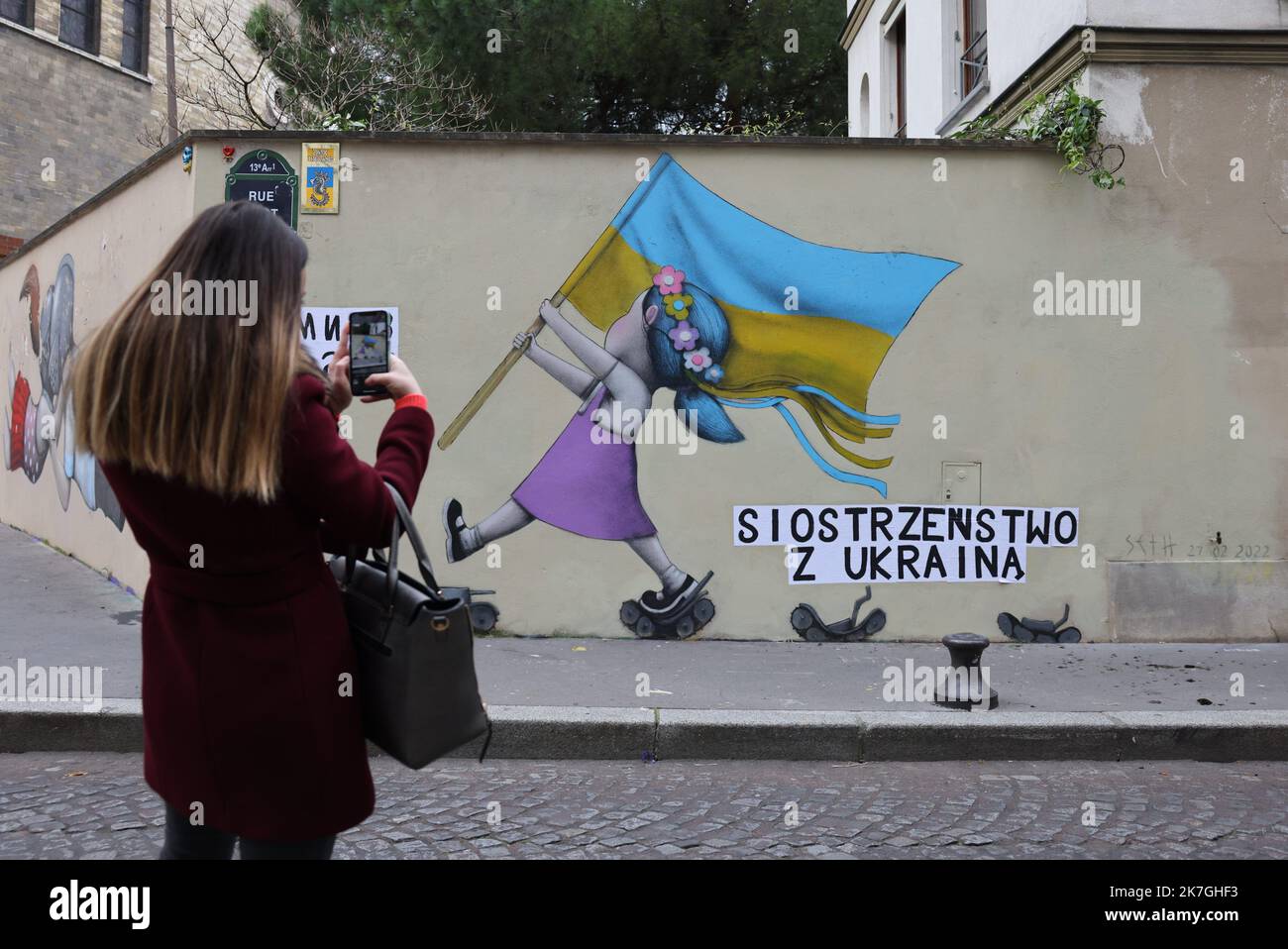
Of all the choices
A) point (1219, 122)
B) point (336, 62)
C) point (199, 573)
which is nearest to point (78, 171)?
point (336, 62)

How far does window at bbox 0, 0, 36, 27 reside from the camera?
65.8 feet

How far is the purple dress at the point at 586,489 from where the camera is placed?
6.92 metres

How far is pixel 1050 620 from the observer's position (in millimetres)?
6977

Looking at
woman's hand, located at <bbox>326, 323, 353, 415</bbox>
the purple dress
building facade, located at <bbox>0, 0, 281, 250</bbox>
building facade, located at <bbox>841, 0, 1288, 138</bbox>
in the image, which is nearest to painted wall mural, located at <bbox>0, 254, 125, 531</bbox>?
the purple dress

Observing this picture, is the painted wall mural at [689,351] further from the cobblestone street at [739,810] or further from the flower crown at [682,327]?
the cobblestone street at [739,810]

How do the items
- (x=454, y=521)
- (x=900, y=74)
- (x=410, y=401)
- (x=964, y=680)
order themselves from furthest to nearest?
(x=900, y=74)
(x=454, y=521)
(x=964, y=680)
(x=410, y=401)

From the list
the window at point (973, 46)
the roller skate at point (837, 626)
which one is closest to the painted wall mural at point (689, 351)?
the roller skate at point (837, 626)

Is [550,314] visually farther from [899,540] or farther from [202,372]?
[202,372]

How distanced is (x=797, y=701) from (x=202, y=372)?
13.6ft

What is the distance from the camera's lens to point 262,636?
6.34 feet

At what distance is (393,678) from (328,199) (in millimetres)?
5479

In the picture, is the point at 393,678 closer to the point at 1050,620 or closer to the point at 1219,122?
the point at 1050,620

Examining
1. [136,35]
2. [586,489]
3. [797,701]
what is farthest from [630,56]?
[797,701]

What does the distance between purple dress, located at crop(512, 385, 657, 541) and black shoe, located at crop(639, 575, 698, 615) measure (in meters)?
0.49
